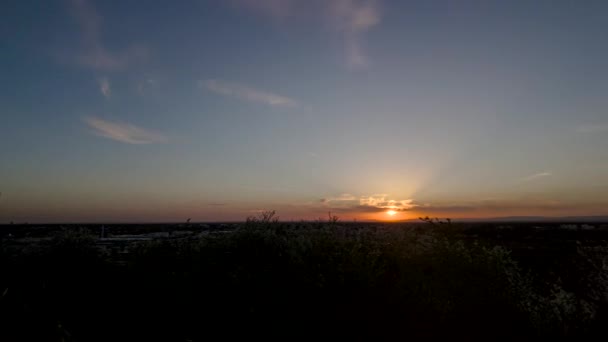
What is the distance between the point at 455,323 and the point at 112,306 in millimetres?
7568

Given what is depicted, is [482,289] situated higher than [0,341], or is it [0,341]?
[0,341]

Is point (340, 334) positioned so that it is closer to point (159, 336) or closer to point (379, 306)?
point (379, 306)

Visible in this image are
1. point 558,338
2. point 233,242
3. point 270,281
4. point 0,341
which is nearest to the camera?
point 0,341

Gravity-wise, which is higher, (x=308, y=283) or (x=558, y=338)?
(x=308, y=283)

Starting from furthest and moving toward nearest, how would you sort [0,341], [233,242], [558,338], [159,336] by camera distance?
[233,242] < [558,338] < [159,336] < [0,341]

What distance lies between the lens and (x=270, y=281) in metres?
9.84

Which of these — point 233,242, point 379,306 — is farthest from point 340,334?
point 233,242

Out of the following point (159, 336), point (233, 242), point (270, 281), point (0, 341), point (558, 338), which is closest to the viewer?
point (0, 341)

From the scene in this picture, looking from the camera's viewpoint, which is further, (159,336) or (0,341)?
(159,336)

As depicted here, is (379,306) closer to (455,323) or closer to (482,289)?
(455,323)

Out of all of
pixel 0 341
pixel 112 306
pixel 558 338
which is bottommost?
pixel 558 338

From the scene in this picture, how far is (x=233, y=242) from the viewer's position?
13.9 meters

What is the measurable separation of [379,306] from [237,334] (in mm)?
2979

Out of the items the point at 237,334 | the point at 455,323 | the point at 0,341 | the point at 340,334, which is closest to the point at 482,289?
the point at 455,323
